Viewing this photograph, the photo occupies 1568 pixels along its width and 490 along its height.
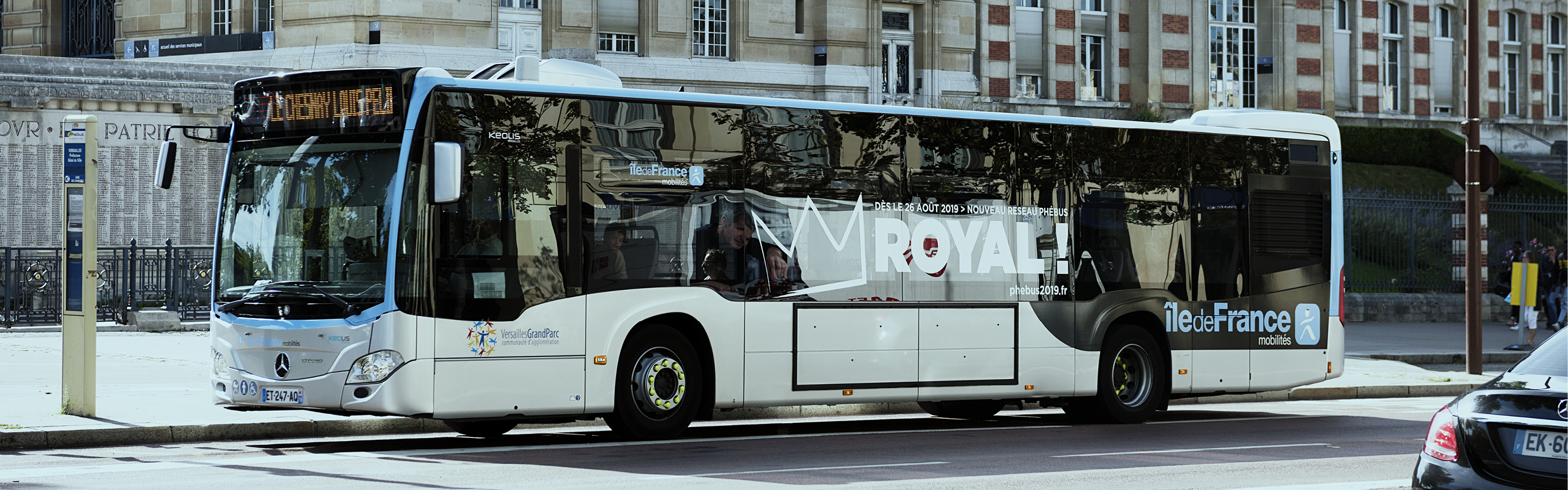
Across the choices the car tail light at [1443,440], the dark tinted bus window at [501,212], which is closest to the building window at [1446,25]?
the dark tinted bus window at [501,212]

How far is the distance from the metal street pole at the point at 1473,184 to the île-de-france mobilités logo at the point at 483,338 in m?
12.5

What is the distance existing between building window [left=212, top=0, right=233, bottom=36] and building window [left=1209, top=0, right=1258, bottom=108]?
28.2 m

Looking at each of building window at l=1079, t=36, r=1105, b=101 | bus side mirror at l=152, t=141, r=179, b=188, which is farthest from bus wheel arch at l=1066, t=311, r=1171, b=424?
building window at l=1079, t=36, r=1105, b=101

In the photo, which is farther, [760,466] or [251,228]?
[251,228]

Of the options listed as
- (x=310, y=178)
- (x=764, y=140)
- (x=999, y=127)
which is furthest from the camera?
(x=999, y=127)

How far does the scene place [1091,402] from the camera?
45.1ft

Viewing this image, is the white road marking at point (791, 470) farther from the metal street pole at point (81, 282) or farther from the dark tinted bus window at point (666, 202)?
the metal street pole at point (81, 282)

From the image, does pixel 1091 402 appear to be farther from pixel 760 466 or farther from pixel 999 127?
pixel 760 466

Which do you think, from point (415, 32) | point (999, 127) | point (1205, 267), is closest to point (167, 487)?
point (999, 127)

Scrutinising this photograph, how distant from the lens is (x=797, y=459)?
10.4 meters

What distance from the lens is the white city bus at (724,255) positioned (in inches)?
414

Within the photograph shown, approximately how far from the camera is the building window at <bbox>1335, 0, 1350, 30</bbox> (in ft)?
169

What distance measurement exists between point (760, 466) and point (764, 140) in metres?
2.93

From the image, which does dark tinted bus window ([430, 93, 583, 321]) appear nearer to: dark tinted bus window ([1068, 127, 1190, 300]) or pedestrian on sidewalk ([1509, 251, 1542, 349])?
dark tinted bus window ([1068, 127, 1190, 300])
